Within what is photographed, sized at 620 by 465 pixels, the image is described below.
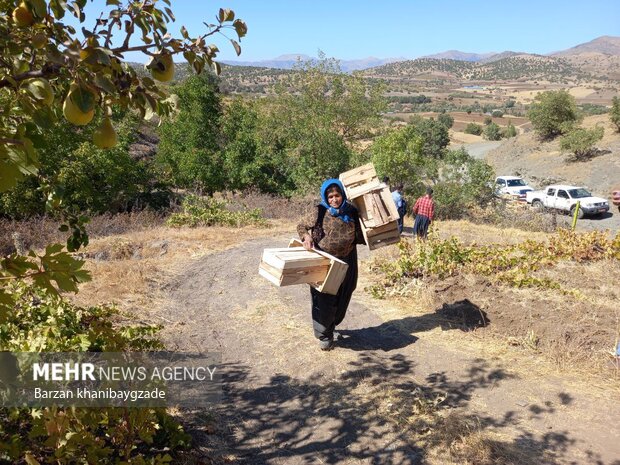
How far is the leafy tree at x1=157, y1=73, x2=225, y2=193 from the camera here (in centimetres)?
1641

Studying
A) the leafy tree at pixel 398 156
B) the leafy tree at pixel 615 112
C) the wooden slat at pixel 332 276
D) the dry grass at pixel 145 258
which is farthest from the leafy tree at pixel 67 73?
the leafy tree at pixel 615 112

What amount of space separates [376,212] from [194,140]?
14.0 meters

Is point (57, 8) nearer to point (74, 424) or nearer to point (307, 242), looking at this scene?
point (74, 424)

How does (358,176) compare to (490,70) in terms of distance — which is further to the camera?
(490,70)

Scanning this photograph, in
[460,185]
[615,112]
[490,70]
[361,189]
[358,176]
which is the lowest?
[460,185]

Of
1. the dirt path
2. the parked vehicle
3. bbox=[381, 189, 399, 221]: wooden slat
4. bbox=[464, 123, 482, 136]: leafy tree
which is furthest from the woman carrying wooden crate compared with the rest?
bbox=[464, 123, 482, 136]: leafy tree

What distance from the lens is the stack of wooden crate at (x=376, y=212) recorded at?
4273mm

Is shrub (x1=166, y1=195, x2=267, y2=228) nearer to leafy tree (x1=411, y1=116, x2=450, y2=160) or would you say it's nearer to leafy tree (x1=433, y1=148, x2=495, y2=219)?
leafy tree (x1=433, y1=148, x2=495, y2=219)

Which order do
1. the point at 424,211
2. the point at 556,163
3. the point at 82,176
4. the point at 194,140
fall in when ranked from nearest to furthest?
1. the point at 424,211
2. the point at 82,176
3. the point at 194,140
4. the point at 556,163

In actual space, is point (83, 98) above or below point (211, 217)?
above

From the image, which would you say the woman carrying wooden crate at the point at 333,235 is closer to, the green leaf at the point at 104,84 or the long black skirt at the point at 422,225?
the green leaf at the point at 104,84

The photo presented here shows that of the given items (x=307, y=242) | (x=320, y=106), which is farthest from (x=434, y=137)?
(x=307, y=242)

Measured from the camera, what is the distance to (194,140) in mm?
16953

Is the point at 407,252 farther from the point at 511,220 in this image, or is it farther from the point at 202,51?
the point at 511,220
